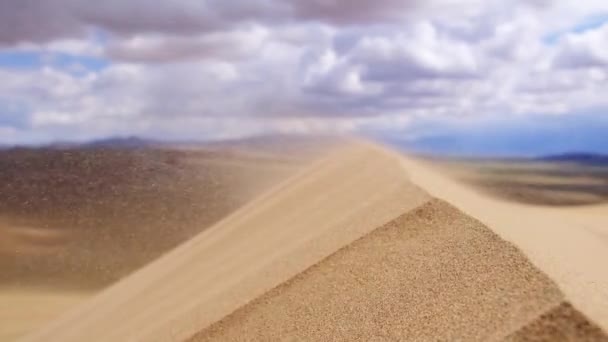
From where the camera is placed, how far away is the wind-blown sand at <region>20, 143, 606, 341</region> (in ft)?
8.56

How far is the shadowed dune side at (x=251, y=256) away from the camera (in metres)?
4.04

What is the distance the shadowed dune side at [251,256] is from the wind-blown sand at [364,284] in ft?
0.06

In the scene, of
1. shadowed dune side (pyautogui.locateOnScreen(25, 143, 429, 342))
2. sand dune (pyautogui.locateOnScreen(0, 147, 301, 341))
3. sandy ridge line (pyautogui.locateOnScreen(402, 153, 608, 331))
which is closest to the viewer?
sandy ridge line (pyautogui.locateOnScreen(402, 153, 608, 331))

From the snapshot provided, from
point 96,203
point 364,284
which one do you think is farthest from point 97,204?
point 364,284

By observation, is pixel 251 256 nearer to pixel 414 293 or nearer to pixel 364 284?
pixel 364 284

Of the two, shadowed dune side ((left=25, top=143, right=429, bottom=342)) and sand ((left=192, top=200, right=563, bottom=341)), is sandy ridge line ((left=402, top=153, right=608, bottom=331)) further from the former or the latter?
Answer: shadowed dune side ((left=25, top=143, right=429, bottom=342))

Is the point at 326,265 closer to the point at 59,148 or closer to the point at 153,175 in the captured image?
the point at 153,175

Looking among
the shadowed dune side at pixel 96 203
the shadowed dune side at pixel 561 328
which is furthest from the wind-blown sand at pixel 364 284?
the shadowed dune side at pixel 96 203

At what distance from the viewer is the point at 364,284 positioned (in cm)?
337

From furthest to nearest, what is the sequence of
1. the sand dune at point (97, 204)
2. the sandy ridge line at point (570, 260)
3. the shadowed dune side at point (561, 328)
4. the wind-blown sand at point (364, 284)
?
the sand dune at point (97, 204)
the wind-blown sand at point (364, 284)
the sandy ridge line at point (570, 260)
the shadowed dune side at point (561, 328)

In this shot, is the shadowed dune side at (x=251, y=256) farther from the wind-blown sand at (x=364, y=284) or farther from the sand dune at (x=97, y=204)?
the sand dune at (x=97, y=204)

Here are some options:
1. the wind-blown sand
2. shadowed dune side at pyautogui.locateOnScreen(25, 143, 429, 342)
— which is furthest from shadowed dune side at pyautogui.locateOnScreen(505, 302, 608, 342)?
shadowed dune side at pyautogui.locateOnScreen(25, 143, 429, 342)

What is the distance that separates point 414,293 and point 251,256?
2137mm

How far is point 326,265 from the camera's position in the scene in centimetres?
377
